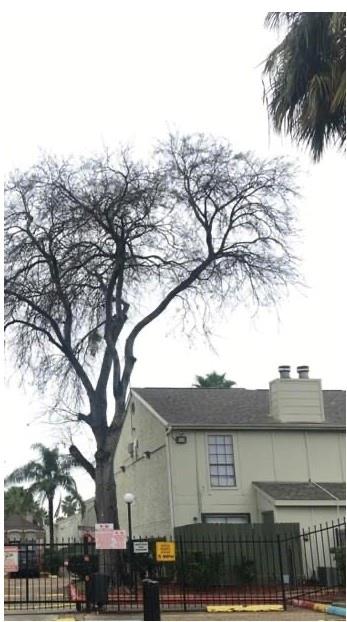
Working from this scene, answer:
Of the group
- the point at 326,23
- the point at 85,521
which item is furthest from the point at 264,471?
the point at 85,521

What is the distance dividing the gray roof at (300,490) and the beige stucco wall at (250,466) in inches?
12.2

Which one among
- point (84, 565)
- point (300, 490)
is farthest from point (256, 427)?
point (84, 565)

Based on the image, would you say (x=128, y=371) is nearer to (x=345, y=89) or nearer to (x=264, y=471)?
(x=264, y=471)

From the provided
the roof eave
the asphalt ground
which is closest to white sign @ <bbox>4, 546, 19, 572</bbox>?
the asphalt ground

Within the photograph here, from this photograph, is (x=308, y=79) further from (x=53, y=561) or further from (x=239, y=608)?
(x=53, y=561)

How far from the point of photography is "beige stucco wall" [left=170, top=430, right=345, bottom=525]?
879 inches

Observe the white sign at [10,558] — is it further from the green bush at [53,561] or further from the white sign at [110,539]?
the green bush at [53,561]

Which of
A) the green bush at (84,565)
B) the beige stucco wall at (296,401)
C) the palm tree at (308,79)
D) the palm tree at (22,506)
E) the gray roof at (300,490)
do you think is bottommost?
the green bush at (84,565)

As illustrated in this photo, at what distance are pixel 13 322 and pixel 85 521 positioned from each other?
24.9m

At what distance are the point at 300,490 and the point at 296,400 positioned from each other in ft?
10.3

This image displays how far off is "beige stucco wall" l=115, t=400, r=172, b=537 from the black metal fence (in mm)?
3573

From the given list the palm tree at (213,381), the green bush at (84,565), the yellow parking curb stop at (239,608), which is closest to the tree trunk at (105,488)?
the green bush at (84,565)

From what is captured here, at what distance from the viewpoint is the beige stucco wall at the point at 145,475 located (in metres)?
23.8

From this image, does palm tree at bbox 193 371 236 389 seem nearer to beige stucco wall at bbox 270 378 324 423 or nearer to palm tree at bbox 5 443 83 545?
palm tree at bbox 5 443 83 545
